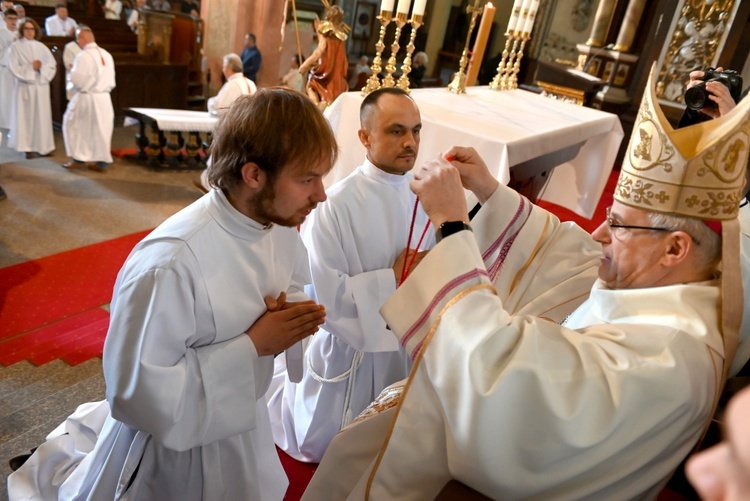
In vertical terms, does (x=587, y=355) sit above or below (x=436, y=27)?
below

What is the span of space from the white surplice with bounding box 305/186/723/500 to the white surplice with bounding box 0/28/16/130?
8.83m

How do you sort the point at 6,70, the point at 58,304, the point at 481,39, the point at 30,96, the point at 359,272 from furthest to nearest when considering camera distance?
the point at 6,70 < the point at 30,96 < the point at 481,39 < the point at 58,304 < the point at 359,272

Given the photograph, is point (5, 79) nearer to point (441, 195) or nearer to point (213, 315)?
point (213, 315)

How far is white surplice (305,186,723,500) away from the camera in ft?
Result: 3.94

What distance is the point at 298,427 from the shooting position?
9.00 feet

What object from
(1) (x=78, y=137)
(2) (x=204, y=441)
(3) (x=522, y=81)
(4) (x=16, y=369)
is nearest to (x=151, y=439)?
(2) (x=204, y=441)

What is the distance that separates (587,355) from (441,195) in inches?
22.8

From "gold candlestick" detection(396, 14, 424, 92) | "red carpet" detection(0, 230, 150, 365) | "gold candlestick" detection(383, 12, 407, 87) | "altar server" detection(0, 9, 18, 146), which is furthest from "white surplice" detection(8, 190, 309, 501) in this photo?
"altar server" detection(0, 9, 18, 146)

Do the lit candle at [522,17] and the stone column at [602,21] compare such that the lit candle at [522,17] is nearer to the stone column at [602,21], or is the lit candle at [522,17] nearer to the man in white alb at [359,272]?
the man in white alb at [359,272]

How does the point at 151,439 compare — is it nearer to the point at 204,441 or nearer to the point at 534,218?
the point at 204,441

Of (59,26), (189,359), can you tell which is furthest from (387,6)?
(59,26)

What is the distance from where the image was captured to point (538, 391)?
1.20 meters

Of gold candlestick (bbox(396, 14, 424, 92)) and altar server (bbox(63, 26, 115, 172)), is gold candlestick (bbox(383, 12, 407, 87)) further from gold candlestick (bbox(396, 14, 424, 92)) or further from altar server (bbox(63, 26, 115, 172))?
altar server (bbox(63, 26, 115, 172))

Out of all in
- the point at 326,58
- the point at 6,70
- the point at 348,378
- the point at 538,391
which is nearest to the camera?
the point at 538,391
